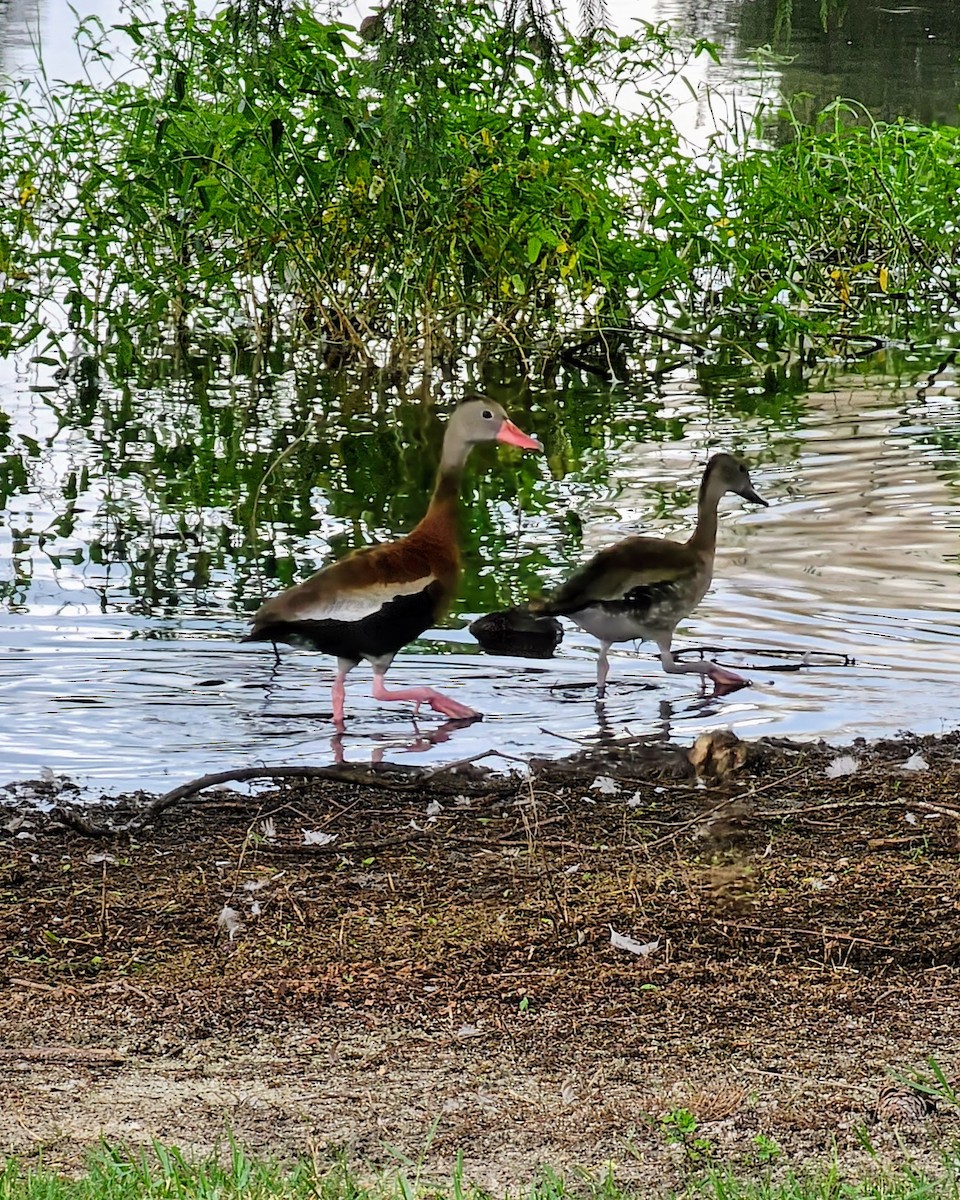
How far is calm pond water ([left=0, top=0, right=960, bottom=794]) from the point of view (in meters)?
7.41

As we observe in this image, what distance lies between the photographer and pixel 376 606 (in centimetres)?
709

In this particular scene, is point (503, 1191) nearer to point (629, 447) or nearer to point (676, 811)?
point (676, 811)

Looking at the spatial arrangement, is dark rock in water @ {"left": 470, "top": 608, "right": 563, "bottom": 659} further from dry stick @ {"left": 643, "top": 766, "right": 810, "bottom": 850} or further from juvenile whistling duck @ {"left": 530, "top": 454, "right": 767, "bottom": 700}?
dry stick @ {"left": 643, "top": 766, "right": 810, "bottom": 850}

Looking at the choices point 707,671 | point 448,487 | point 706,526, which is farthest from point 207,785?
point 706,526

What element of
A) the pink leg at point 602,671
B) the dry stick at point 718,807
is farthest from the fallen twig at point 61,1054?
the pink leg at point 602,671

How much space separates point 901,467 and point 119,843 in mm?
7121

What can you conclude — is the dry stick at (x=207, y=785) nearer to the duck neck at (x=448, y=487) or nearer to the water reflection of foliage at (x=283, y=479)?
the duck neck at (x=448, y=487)

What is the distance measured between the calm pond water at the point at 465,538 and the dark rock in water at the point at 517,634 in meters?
0.11

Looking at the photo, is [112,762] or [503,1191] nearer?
[503,1191]

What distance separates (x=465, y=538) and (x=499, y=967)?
17.8ft

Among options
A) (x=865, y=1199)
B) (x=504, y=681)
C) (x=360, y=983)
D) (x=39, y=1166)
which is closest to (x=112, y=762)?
(x=504, y=681)

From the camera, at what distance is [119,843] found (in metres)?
6.00

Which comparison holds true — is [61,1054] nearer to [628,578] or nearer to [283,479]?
[628,578]

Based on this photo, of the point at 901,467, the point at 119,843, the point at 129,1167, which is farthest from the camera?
the point at 901,467
